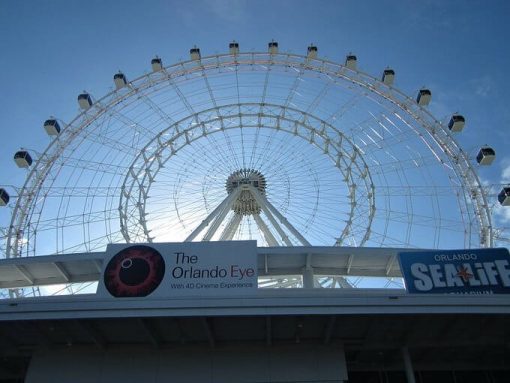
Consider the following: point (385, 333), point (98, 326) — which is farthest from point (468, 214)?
point (98, 326)

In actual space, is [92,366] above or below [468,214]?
below

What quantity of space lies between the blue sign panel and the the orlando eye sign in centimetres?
600

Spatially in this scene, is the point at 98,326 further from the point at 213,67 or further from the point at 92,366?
the point at 213,67

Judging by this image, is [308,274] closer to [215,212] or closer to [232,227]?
[215,212]

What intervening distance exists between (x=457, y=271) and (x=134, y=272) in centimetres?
1205

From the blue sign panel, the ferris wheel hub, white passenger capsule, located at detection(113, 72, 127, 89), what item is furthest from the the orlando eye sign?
white passenger capsule, located at detection(113, 72, 127, 89)

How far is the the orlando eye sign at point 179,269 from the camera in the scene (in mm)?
16656

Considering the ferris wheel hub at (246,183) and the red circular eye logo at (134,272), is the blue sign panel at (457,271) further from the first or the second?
the ferris wheel hub at (246,183)

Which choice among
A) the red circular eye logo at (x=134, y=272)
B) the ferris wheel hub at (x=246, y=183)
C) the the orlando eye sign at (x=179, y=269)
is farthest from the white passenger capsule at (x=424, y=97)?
the red circular eye logo at (x=134, y=272)

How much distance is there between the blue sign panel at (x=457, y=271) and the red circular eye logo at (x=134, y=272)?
9.20 m

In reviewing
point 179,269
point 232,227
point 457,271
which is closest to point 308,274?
point 457,271

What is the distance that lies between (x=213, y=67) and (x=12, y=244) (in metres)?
17.2

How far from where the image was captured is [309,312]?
48.4ft

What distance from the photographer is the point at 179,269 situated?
1727 centimetres
